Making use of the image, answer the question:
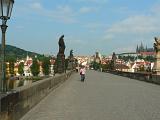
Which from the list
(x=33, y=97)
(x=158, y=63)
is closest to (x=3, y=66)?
(x=33, y=97)

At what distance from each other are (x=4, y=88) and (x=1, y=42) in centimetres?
109

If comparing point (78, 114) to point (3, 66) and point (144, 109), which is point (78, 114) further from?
point (3, 66)

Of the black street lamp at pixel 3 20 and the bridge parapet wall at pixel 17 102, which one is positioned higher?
the black street lamp at pixel 3 20

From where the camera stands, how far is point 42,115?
1373 centimetres

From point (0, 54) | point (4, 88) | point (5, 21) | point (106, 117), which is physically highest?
point (5, 21)

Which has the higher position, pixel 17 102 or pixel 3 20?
pixel 3 20

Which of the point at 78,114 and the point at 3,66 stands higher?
the point at 3,66

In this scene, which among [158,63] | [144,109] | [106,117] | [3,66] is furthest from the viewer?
[158,63]

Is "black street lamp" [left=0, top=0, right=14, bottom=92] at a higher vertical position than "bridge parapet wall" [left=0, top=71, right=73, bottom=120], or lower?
higher

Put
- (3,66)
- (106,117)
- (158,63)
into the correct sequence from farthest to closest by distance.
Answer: (158,63), (106,117), (3,66)

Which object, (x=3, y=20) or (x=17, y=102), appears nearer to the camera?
(x=3, y=20)

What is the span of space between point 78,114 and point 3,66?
4119 millimetres

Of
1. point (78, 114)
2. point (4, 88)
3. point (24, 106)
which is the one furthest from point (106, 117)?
point (4, 88)

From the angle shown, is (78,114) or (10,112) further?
(78,114)
